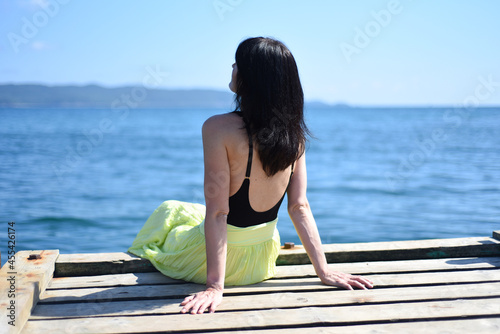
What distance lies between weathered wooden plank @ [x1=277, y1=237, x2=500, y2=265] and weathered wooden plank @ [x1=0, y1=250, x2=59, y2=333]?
4.17 ft

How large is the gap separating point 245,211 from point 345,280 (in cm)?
60

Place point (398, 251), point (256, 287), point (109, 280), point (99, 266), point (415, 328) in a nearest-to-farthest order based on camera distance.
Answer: point (415, 328), point (256, 287), point (109, 280), point (99, 266), point (398, 251)

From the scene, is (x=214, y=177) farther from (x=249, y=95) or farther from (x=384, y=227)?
(x=384, y=227)

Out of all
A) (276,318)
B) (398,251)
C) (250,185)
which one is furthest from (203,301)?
(398,251)

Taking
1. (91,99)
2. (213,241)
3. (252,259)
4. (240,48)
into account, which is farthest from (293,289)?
(91,99)

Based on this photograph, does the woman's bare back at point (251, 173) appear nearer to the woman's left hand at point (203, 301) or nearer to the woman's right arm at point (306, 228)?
the woman's right arm at point (306, 228)

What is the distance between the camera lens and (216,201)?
2.30 metres

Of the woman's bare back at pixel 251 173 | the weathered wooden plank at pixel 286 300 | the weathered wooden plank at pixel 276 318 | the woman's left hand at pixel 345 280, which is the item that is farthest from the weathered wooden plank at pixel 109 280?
the woman's left hand at pixel 345 280

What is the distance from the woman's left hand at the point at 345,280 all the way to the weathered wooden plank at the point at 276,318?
25cm

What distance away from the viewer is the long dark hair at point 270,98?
2.20 m

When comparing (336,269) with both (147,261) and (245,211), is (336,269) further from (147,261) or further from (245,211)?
(147,261)

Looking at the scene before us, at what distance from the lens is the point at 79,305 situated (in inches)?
86.2

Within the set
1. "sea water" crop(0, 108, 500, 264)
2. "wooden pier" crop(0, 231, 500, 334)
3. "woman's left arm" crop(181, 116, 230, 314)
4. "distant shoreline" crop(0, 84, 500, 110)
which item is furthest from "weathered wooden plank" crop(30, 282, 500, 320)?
"distant shoreline" crop(0, 84, 500, 110)

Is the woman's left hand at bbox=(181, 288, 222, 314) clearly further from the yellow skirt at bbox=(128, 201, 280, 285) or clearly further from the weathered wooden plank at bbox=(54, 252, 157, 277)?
the weathered wooden plank at bbox=(54, 252, 157, 277)
